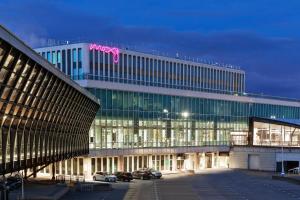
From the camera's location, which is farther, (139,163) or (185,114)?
(185,114)

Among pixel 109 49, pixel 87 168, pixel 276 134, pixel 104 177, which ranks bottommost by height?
pixel 104 177

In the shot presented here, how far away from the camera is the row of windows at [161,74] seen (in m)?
76.1

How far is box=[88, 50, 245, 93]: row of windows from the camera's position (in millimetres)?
76125

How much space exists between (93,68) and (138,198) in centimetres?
3174

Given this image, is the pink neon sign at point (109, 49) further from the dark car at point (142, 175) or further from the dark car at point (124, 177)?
the dark car at point (124, 177)

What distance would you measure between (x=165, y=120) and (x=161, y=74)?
31.5 feet

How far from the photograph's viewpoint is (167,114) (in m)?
83.2

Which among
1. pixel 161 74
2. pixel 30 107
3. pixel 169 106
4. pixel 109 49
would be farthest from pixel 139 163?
pixel 30 107

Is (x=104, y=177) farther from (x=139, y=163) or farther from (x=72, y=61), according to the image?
(x=72, y=61)

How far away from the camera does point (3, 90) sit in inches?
874

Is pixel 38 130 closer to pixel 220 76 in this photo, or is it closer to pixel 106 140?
pixel 106 140

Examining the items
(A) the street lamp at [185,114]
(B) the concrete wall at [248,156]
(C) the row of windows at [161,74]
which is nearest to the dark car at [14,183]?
(C) the row of windows at [161,74]

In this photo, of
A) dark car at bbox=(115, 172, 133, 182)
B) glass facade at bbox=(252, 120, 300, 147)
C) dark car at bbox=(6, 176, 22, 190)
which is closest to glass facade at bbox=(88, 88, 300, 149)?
glass facade at bbox=(252, 120, 300, 147)

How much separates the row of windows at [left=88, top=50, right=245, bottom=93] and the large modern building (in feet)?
0.48
